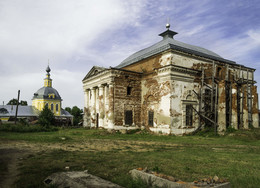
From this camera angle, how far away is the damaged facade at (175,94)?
727 inches

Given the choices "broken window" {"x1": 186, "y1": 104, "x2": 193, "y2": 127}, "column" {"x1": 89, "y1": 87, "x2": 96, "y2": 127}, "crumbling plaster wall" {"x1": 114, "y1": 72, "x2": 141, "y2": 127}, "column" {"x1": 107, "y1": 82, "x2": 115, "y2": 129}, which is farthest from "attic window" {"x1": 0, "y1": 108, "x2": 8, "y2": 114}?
"broken window" {"x1": 186, "y1": 104, "x2": 193, "y2": 127}

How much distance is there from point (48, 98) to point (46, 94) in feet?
3.71

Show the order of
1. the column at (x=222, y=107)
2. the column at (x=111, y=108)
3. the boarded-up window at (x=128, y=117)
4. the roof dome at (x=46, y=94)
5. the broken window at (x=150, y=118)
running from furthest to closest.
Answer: the roof dome at (x=46, y=94), the boarded-up window at (x=128, y=117), the broken window at (x=150, y=118), the column at (x=111, y=108), the column at (x=222, y=107)

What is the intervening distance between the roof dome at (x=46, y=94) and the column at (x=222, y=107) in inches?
1713

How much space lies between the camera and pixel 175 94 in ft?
60.0

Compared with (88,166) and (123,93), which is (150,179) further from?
(123,93)

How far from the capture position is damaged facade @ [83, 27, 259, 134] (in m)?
18.5

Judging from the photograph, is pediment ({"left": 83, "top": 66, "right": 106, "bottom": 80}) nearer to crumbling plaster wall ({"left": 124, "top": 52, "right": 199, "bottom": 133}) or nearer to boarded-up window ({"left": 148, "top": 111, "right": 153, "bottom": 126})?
crumbling plaster wall ({"left": 124, "top": 52, "right": 199, "bottom": 133})

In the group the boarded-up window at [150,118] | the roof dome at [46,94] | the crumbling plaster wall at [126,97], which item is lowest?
the boarded-up window at [150,118]

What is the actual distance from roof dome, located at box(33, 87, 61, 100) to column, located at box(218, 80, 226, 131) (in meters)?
43.5

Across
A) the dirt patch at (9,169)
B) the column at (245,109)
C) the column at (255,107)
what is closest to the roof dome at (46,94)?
the column at (245,109)

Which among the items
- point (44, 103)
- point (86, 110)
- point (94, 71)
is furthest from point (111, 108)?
point (44, 103)

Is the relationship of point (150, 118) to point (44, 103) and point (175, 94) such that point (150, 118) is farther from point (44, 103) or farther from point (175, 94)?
point (44, 103)

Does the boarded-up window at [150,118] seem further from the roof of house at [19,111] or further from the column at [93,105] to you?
the roof of house at [19,111]
